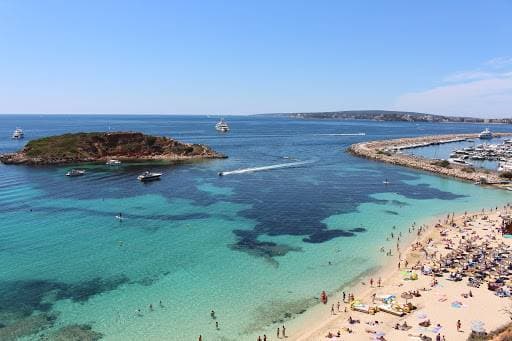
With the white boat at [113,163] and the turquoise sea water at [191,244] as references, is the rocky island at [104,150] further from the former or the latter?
the turquoise sea water at [191,244]

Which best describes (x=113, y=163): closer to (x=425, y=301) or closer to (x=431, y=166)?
(x=431, y=166)

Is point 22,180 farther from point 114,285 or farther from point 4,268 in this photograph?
point 114,285

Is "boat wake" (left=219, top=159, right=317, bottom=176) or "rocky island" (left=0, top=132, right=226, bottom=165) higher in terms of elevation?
"rocky island" (left=0, top=132, right=226, bottom=165)

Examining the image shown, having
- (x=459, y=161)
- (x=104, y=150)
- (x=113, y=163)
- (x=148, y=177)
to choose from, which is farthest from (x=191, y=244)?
(x=459, y=161)

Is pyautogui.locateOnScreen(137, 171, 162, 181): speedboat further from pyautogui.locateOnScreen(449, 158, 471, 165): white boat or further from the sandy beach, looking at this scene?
pyautogui.locateOnScreen(449, 158, 471, 165): white boat

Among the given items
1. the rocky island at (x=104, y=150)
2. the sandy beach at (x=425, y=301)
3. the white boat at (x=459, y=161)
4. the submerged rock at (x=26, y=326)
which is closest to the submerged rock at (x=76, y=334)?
the submerged rock at (x=26, y=326)

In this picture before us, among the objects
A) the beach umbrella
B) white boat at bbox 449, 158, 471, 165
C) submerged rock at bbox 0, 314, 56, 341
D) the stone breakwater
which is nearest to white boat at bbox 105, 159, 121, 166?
the stone breakwater
